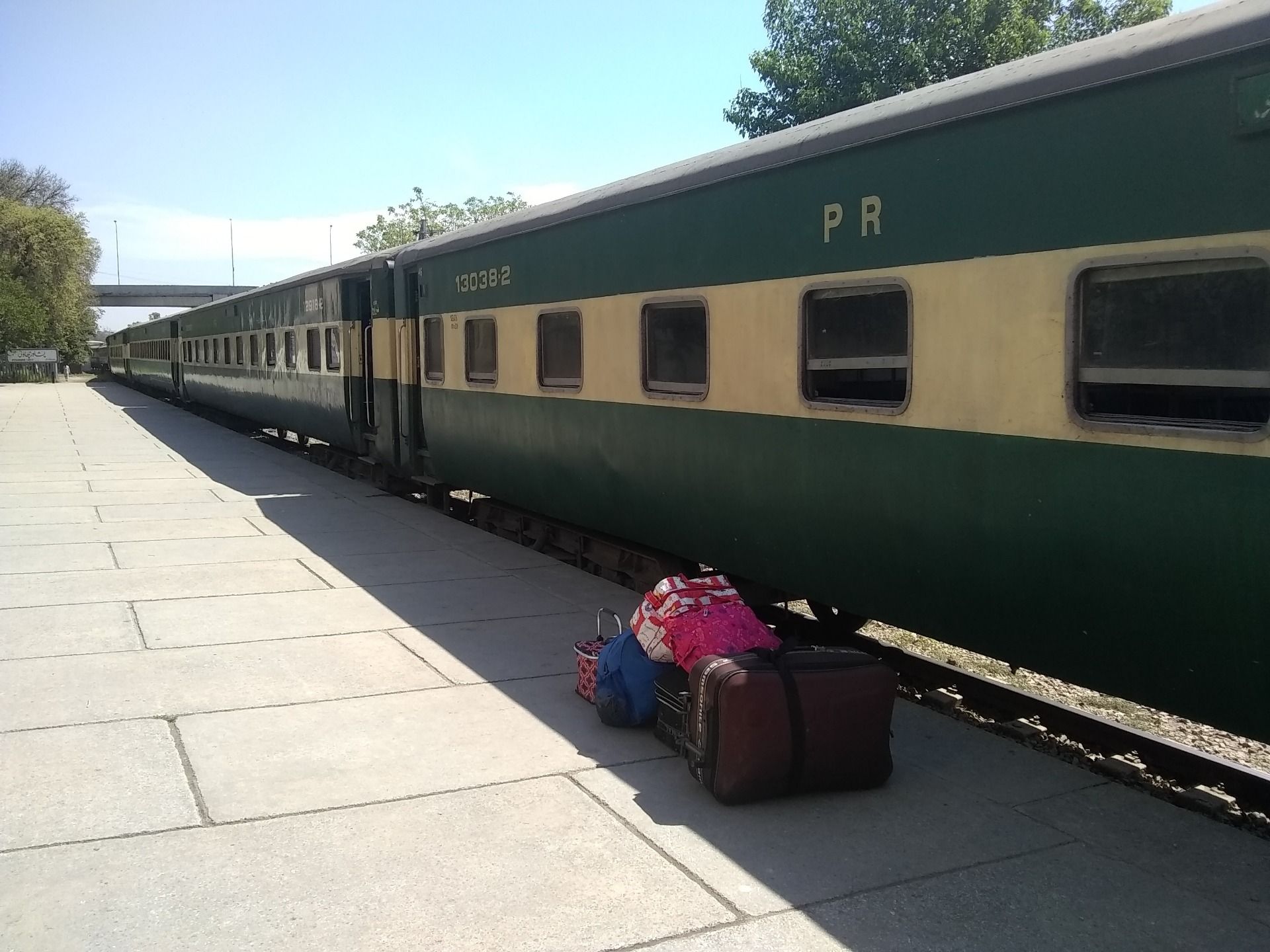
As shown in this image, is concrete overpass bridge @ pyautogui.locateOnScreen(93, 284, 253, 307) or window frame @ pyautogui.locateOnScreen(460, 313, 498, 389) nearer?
Answer: window frame @ pyautogui.locateOnScreen(460, 313, 498, 389)

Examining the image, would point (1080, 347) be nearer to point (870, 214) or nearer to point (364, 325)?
point (870, 214)

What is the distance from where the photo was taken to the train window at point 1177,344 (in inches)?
147

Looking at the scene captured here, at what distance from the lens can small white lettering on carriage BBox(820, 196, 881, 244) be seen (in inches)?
209

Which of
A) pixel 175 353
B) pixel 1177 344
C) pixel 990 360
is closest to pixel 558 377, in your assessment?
pixel 990 360

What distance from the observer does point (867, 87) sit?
2780 centimetres

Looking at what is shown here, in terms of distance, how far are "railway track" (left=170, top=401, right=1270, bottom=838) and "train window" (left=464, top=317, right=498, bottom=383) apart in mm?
1898

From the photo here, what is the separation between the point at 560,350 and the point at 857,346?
369cm

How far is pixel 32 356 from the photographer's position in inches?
2628

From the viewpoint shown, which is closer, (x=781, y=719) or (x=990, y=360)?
(x=781, y=719)

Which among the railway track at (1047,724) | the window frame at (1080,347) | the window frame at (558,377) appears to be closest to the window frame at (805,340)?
the window frame at (1080,347)

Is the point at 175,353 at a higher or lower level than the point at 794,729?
higher

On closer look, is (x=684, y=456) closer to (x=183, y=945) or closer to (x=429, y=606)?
(x=429, y=606)

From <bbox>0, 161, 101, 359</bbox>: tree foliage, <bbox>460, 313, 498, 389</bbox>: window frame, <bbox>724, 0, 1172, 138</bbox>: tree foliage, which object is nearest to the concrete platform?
<bbox>460, 313, 498, 389</bbox>: window frame

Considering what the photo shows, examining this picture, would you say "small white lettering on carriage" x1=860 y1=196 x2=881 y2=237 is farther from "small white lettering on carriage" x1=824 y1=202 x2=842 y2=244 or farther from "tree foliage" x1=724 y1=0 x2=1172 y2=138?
"tree foliage" x1=724 y1=0 x2=1172 y2=138
